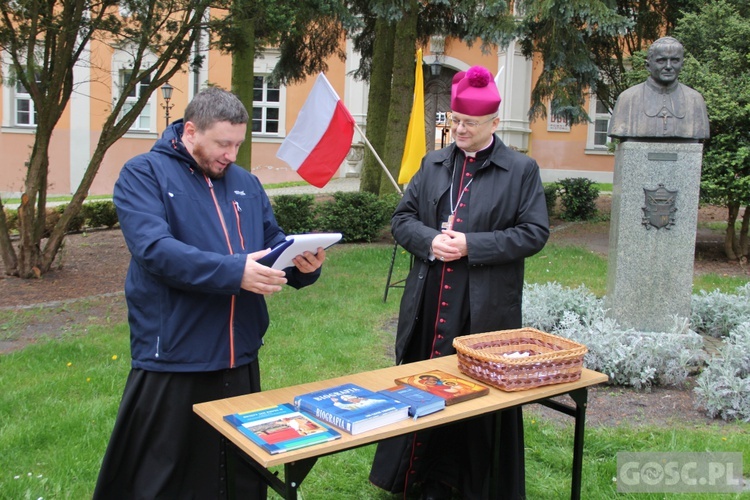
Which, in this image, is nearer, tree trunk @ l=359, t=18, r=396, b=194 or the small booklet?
the small booklet

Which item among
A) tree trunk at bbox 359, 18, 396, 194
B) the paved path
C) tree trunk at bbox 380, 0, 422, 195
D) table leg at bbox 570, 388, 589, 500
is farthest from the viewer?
the paved path

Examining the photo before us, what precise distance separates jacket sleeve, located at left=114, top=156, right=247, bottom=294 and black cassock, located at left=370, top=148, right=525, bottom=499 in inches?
45.4

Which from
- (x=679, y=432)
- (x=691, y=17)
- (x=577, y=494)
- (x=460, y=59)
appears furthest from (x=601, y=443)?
(x=460, y=59)

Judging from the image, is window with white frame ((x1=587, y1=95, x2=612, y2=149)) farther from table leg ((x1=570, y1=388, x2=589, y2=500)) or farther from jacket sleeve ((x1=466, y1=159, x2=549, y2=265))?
table leg ((x1=570, y1=388, x2=589, y2=500))

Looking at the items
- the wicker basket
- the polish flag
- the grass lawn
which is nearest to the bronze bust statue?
the grass lawn

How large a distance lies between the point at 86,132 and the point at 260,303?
2277 cm

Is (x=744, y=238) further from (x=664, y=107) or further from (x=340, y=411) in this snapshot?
(x=340, y=411)

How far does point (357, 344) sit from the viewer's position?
20.3 ft

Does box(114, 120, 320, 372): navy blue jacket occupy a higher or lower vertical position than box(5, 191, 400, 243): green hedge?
higher

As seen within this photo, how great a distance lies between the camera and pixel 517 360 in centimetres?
267

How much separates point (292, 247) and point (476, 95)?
1187mm

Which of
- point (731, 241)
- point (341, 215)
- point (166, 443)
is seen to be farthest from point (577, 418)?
point (341, 215)

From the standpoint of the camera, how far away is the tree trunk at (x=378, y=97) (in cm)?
1459

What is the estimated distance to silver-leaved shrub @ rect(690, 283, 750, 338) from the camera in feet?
20.8
